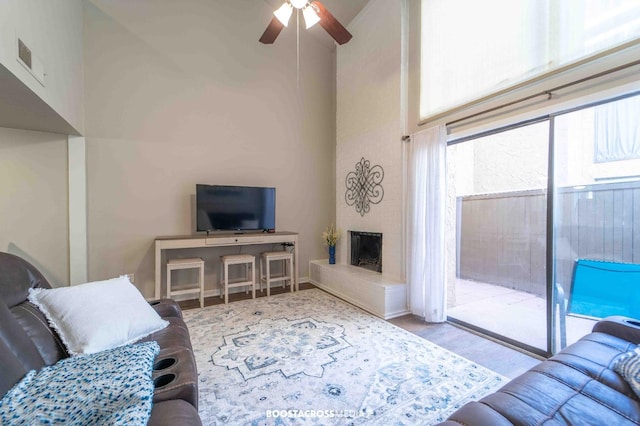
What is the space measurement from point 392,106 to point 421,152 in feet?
2.76

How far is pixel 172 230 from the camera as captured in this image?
3.63 metres

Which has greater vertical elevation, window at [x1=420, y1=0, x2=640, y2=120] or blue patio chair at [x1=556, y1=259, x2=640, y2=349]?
window at [x1=420, y1=0, x2=640, y2=120]

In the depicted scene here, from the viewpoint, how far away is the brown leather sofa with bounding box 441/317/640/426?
3.07ft

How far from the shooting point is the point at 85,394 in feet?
3.11

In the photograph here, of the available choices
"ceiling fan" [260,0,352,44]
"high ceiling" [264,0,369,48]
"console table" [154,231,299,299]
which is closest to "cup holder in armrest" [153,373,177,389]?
"console table" [154,231,299,299]

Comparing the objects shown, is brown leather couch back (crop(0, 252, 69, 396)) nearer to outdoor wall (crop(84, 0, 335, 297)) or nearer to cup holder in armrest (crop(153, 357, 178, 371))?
cup holder in armrest (crop(153, 357, 178, 371))

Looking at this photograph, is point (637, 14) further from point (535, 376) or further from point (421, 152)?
point (535, 376)

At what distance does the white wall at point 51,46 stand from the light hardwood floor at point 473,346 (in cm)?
369

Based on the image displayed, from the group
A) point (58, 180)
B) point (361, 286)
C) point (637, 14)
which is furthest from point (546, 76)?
point (58, 180)

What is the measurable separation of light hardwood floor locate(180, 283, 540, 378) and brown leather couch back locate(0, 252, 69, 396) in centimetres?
265

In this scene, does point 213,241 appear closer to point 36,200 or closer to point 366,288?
point 36,200

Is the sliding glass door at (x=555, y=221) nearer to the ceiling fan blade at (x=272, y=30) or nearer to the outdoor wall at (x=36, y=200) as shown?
the ceiling fan blade at (x=272, y=30)

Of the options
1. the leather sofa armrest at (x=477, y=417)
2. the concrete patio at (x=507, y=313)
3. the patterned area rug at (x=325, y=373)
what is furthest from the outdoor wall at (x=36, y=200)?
the concrete patio at (x=507, y=313)

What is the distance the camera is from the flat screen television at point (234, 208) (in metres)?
3.57
